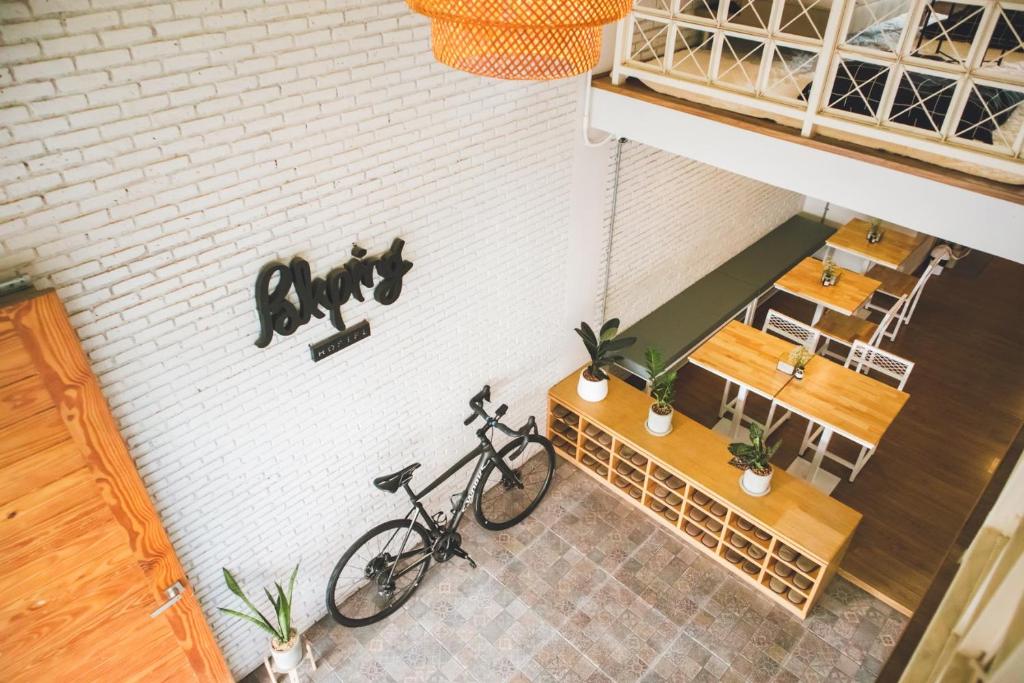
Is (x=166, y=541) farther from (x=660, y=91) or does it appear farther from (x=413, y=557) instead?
(x=660, y=91)

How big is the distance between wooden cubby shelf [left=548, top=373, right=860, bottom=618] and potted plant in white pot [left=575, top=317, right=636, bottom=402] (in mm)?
123

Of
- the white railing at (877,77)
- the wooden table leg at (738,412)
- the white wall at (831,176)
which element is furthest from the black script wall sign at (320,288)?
the wooden table leg at (738,412)

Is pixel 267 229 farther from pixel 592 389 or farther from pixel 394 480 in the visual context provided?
Result: pixel 592 389

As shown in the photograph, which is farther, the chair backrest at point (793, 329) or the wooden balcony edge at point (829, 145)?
the chair backrest at point (793, 329)

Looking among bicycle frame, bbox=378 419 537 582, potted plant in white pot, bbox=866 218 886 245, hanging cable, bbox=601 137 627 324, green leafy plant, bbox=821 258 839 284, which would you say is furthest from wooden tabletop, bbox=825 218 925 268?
bicycle frame, bbox=378 419 537 582

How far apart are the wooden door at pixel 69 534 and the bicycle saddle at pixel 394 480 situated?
1368 mm

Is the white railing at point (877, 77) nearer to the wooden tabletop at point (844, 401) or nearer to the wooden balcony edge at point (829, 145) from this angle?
the wooden balcony edge at point (829, 145)

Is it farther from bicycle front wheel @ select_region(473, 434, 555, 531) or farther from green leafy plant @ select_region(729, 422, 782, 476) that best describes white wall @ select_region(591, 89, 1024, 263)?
bicycle front wheel @ select_region(473, 434, 555, 531)

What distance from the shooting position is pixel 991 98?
13.6 feet

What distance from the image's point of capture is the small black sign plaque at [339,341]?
4.14 m

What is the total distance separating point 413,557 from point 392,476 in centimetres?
135

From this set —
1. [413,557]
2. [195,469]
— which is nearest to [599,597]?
[413,557]

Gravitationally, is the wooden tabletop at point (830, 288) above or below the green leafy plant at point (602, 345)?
below

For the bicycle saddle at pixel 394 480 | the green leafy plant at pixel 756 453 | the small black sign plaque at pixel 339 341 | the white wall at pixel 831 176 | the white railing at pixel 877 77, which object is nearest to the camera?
the white railing at pixel 877 77
